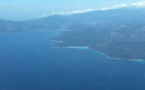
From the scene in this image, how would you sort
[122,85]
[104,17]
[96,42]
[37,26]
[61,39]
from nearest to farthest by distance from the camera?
1. [122,85]
2. [96,42]
3. [61,39]
4. [37,26]
5. [104,17]

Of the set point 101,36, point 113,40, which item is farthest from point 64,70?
point 101,36

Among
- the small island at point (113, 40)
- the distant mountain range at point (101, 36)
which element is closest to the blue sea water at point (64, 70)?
the small island at point (113, 40)

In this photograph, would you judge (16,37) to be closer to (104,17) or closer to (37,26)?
(37,26)

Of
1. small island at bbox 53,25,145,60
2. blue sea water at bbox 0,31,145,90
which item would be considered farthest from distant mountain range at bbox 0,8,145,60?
blue sea water at bbox 0,31,145,90

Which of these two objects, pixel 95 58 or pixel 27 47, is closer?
pixel 95 58

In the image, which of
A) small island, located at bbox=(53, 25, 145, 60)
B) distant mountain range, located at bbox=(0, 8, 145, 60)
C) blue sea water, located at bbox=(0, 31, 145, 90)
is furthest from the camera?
distant mountain range, located at bbox=(0, 8, 145, 60)

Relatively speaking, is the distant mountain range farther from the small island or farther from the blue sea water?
the blue sea water

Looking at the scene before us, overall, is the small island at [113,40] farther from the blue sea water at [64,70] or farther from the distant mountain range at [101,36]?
the blue sea water at [64,70]

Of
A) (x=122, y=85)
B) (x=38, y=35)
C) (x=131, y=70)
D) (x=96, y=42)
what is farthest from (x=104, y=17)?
(x=122, y=85)
